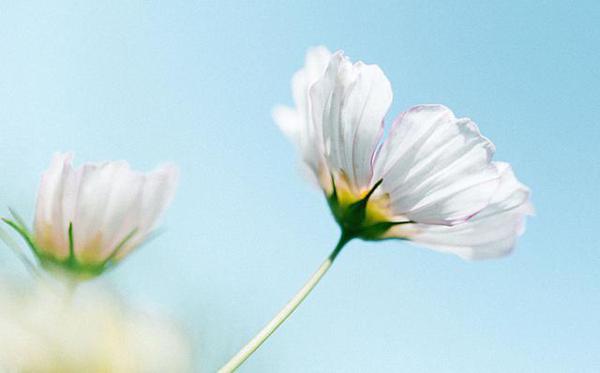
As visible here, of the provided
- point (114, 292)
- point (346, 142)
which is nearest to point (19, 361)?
point (114, 292)

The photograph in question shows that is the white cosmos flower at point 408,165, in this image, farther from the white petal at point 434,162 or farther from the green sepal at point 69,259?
the green sepal at point 69,259

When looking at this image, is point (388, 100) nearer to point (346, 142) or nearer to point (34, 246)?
point (346, 142)

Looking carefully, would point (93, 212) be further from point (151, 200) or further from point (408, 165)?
point (408, 165)

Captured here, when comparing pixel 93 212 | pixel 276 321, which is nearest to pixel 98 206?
pixel 93 212

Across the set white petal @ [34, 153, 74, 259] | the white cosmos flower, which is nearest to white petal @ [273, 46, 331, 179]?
the white cosmos flower

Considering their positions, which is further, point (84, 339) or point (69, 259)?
point (69, 259)

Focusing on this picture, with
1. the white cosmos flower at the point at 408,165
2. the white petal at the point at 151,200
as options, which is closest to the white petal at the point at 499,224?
the white cosmos flower at the point at 408,165

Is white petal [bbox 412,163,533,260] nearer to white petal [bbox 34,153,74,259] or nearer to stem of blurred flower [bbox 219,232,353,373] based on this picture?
stem of blurred flower [bbox 219,232,353,373]
